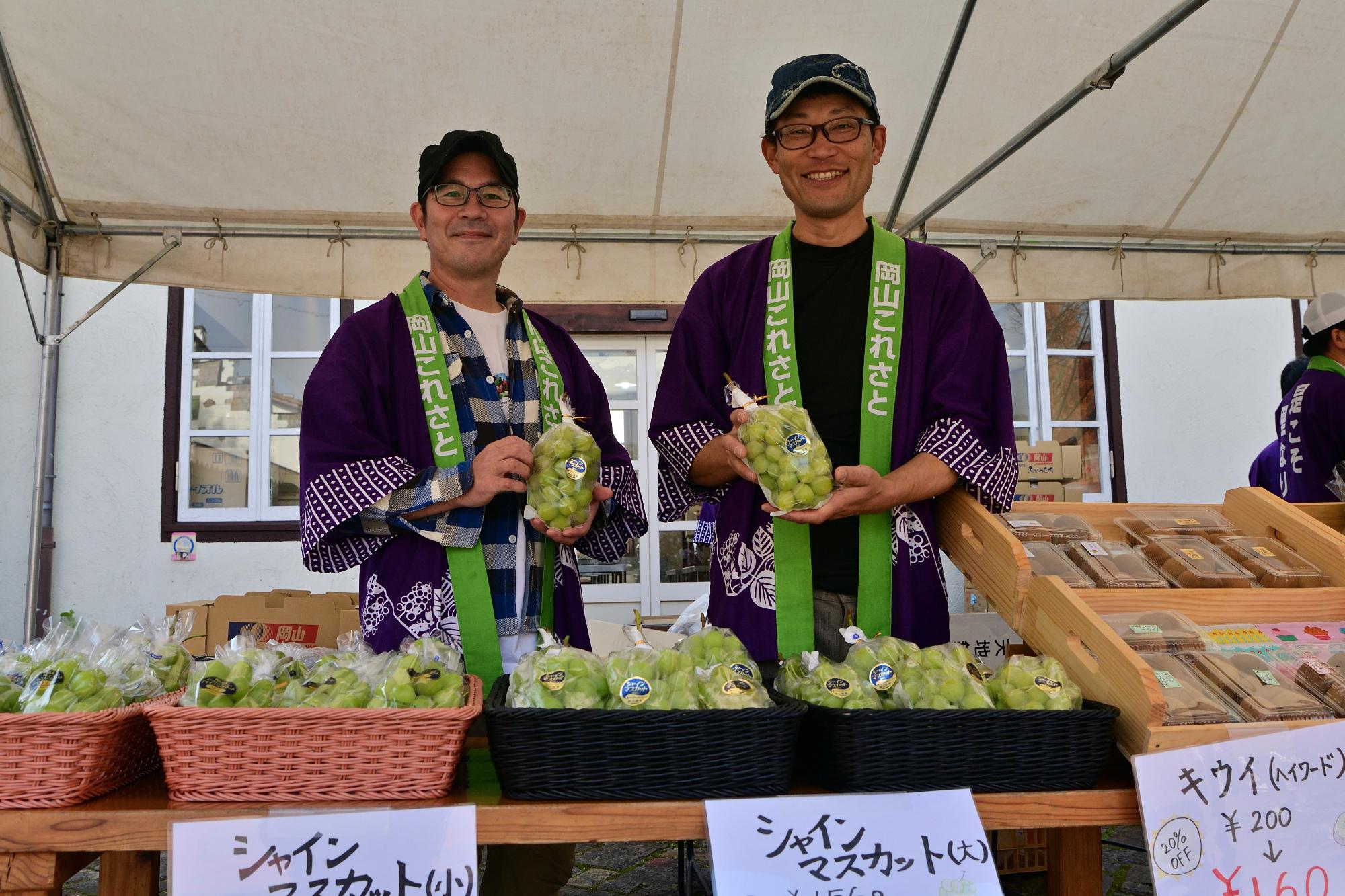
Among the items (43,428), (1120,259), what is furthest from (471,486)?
(1120,259)

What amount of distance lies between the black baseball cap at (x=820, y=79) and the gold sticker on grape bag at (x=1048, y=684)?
3.71 feet

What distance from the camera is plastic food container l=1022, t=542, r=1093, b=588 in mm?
1814

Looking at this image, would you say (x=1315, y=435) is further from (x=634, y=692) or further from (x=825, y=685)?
(x=634, y=692)

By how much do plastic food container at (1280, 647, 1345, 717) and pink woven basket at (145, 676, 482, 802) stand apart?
4.54 ft

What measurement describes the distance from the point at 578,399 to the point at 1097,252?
2671mm

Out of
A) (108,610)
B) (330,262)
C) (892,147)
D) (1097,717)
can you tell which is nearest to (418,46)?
(330,262)

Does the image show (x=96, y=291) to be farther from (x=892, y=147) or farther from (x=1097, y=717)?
(x=1097, y=717)

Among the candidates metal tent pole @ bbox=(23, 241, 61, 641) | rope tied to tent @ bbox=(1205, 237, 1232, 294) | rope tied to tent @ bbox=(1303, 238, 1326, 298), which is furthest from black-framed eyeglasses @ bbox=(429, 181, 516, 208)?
rope tied to tent @ bbox=(1303, 238, 1326, 298)

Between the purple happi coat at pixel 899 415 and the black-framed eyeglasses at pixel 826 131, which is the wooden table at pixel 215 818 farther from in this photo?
the black-framed eyeglasses at pixel 826 131

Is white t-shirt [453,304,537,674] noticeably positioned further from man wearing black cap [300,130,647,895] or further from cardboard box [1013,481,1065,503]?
cardboard box [1013,481,1065,503]

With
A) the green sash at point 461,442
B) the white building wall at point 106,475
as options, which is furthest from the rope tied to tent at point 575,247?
the white building wall at point 106,475

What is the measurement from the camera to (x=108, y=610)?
238 inches

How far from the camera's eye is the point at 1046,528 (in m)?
2.04

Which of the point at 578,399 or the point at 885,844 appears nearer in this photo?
the point at 885,844
